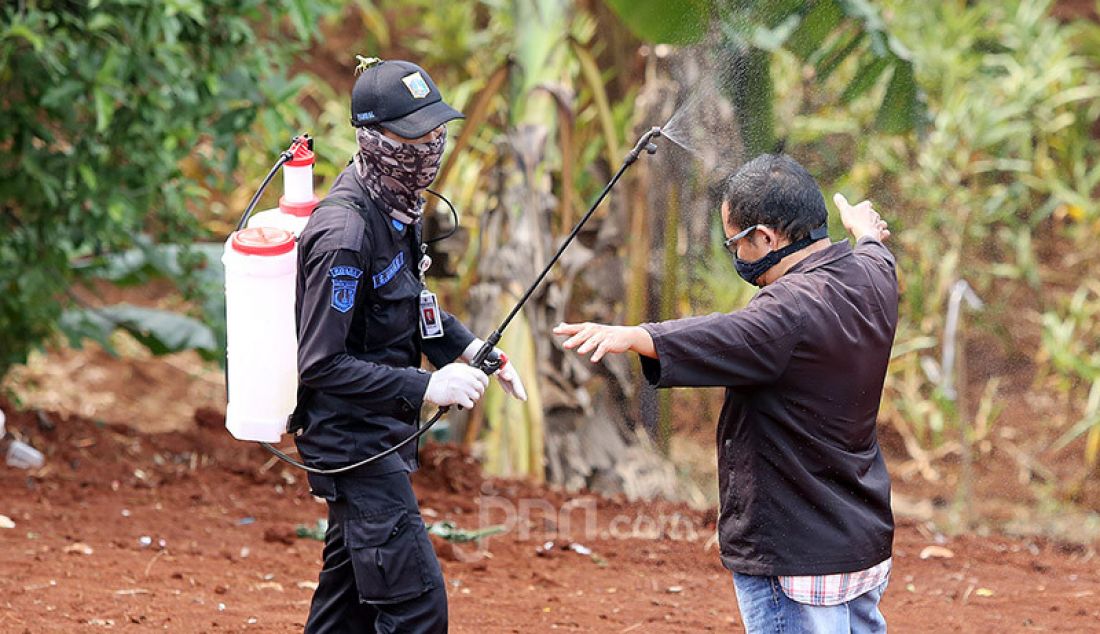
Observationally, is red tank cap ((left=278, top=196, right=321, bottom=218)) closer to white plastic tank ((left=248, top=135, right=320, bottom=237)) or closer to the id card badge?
white plastic tank ((left=248, top=135, right=320, bottom=237))

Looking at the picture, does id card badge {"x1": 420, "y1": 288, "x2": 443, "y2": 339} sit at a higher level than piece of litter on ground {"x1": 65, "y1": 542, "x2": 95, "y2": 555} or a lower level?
higher

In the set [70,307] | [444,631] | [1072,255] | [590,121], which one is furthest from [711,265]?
[444,631]

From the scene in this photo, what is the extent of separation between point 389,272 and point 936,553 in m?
2.97

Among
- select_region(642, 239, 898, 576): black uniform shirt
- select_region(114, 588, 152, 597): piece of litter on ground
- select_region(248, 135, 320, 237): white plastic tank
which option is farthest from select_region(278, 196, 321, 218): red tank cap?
select_region(114, 588, 152, 597): piece of litter on ground

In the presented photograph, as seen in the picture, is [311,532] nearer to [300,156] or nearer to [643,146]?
[300,156]

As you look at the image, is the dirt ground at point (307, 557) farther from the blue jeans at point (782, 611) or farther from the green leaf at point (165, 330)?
the blue jeans at point (782, 611)

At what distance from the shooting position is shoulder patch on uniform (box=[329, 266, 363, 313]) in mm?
Result: 3363

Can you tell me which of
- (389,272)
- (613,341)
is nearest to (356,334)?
(389,272)

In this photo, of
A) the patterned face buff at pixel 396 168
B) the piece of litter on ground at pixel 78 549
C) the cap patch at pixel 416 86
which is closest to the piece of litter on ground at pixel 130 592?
the piece of litter on ground at pixel 78 549

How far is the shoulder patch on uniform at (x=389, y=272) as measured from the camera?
3510 mm

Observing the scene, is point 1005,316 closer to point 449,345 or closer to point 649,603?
point 649,603

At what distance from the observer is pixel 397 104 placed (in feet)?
11.5

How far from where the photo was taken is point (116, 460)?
6.11 meters

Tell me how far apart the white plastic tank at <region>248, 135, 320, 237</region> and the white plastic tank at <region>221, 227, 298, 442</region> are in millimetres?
156
